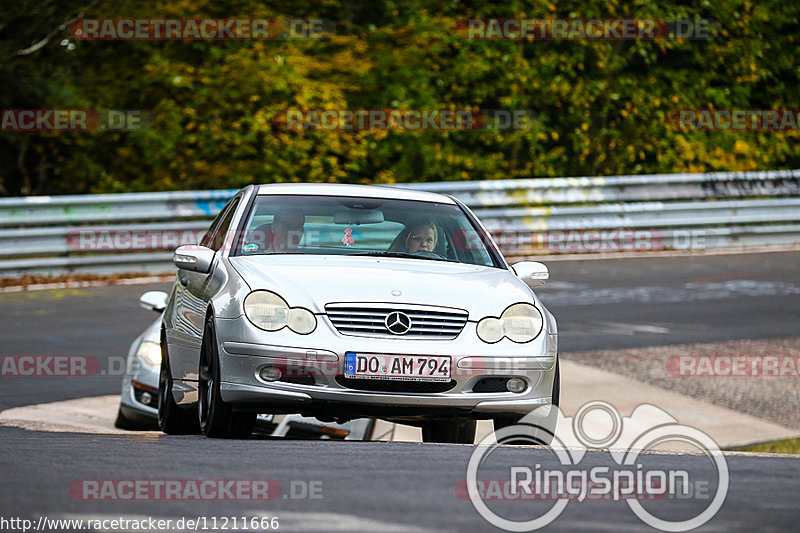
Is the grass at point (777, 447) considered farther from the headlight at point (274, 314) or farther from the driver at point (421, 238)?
the headlight at point (274, 314)

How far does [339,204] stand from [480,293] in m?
1.38

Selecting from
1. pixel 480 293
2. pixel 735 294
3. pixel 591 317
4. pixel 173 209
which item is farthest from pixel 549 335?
pixel 173 209

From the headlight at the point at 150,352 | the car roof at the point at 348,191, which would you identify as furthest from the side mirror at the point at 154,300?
the car roof at the point at 348,191

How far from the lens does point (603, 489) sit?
5.72 metres

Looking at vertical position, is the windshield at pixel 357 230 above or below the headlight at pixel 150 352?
above

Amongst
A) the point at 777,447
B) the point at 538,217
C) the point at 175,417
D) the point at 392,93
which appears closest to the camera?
the point at 175,417

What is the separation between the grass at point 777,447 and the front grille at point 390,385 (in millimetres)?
4183

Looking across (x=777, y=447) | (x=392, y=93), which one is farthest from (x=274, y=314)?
(x=392, y=93)

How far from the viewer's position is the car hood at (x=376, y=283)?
7.24 m

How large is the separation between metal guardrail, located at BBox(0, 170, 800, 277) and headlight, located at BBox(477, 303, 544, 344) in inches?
450

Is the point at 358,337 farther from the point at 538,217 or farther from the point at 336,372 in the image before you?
the point at 538,217

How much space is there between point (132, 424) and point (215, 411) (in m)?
3.48

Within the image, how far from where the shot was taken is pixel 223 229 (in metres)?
8.75

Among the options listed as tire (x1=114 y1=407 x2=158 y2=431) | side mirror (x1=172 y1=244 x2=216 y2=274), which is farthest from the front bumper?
tire (x1=114 y1=407 x2=158 y2=431)
